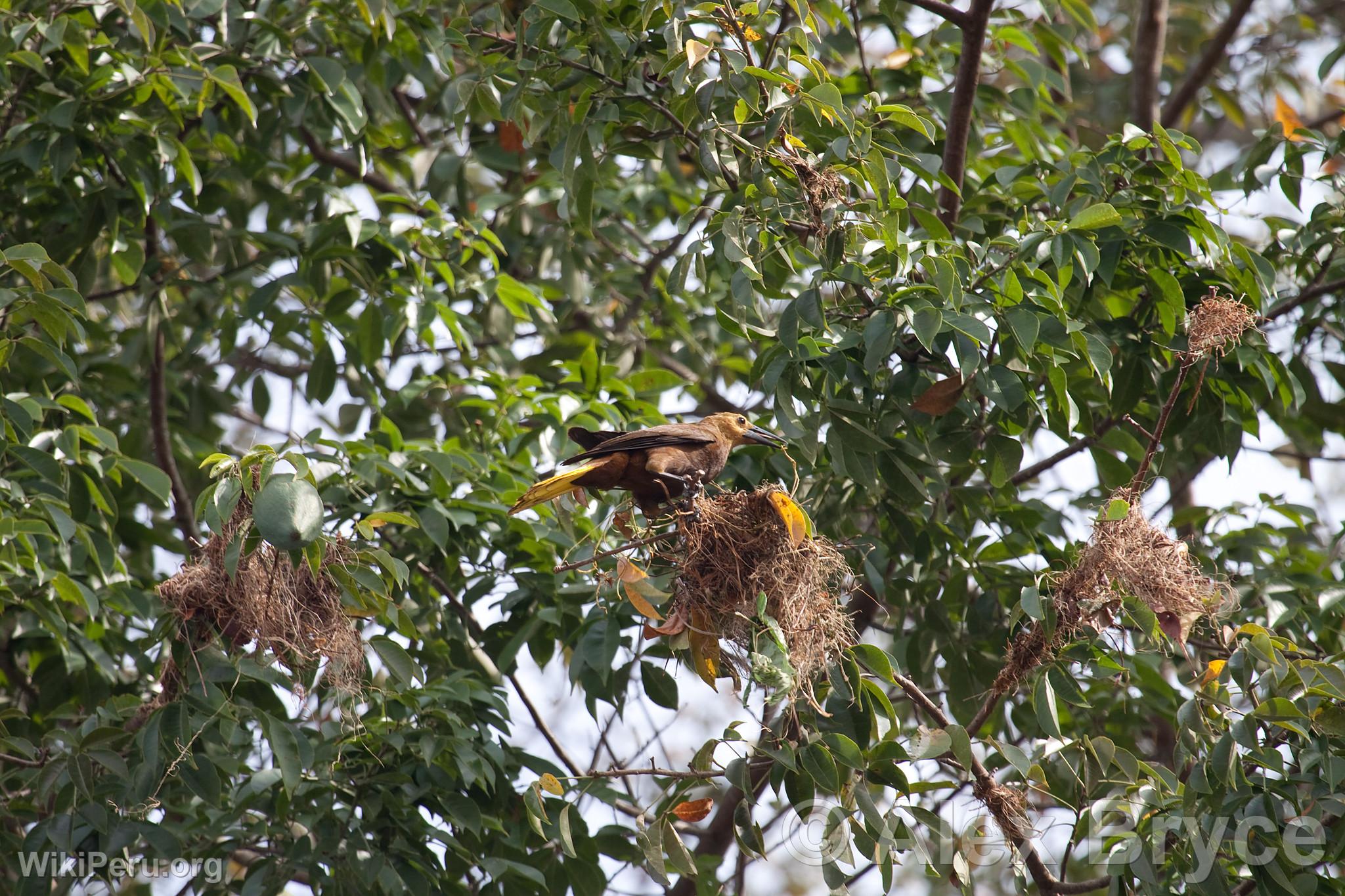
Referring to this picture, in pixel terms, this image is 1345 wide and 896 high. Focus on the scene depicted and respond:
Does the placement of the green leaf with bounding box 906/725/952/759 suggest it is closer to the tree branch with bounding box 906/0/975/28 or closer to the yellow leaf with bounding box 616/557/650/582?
the yellow leaf with bounding box 616/557/650/582

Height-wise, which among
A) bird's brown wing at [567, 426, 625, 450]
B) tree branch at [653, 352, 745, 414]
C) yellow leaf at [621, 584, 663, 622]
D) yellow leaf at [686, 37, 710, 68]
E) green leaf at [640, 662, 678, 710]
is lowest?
yellow leaf at [621, 584, 663, 622]

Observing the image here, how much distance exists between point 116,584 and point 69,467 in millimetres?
522

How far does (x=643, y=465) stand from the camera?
4.20 m

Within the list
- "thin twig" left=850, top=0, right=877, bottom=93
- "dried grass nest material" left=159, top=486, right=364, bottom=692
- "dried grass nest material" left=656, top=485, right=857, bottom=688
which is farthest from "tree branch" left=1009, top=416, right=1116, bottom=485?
"dried grass nest material" left=159, top=486, right=364, bottom=692

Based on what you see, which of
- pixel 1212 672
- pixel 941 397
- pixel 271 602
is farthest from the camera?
pixel 941 397

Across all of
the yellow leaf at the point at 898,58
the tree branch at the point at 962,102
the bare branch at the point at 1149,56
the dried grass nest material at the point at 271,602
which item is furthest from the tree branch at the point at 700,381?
the bare branch at the point at 1149,56

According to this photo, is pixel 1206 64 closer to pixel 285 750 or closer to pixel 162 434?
pixel 162 434

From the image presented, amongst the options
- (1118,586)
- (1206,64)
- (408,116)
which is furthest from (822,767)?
(1206,64)

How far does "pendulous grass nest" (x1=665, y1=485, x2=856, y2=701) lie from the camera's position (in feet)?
11.5

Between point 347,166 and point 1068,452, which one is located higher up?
point 347,166

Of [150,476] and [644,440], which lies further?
[150,476]

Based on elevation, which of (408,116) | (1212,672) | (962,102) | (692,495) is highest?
(408,116)

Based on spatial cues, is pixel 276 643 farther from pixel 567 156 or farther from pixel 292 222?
pixel 292 222

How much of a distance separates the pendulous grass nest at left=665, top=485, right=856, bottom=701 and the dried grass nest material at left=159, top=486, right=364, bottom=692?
3.47 feet
